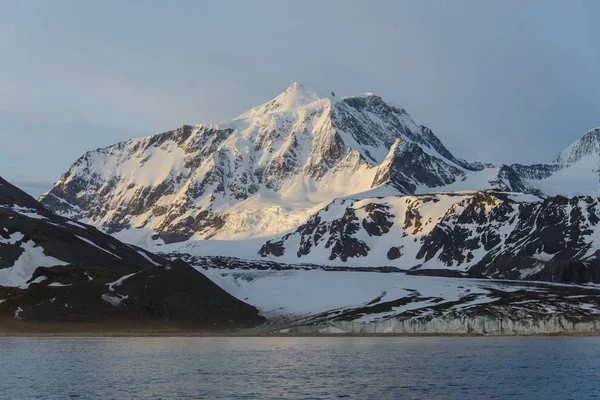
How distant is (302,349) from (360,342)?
2843cm

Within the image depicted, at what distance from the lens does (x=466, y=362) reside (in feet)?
404

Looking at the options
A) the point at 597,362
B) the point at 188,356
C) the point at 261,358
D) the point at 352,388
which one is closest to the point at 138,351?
the point at 188,356

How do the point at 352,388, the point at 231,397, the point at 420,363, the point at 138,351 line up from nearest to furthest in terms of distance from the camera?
the point at 231,397
the point at 352,388
the point at 420,363
the point at 138,351

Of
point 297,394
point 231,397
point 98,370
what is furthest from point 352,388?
point 98,370

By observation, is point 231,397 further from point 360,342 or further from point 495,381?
point 360,342

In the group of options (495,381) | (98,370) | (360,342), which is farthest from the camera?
(360,342)

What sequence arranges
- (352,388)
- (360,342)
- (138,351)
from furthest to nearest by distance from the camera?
1. (360,342)
2. (138,351)
3. (352,388)

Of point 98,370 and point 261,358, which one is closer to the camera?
point 98,370

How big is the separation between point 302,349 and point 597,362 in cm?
5765

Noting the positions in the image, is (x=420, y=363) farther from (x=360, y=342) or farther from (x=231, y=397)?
(x=360, y=342)

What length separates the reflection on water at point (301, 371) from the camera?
8906cm

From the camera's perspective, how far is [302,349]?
15600 cm

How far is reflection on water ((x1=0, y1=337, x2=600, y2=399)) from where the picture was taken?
292 ft

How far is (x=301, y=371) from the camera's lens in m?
110
